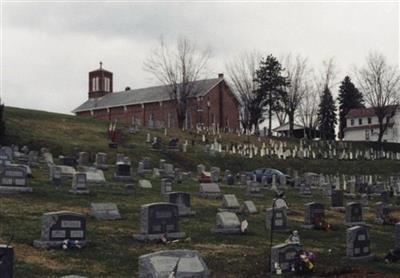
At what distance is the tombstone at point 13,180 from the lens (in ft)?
67.2

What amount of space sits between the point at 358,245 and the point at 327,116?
68643mm

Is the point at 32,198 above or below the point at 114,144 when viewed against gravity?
below

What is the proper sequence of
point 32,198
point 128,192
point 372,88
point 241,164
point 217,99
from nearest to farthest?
point 32,198
point 128,192
point 241,164
point 372,88
point 217,99

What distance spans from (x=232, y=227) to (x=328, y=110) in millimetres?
66677

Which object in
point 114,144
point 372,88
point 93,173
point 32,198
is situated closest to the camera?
point 32,198

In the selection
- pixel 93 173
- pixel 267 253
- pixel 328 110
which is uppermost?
pixel 328 110

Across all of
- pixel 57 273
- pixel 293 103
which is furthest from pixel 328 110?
pixel 57 273

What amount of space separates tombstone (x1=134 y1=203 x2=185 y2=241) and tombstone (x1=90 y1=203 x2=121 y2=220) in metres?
2.45

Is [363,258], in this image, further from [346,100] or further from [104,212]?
[346,100]

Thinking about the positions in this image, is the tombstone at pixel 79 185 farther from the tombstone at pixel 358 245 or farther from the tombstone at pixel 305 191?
the tombstone at pixel 305 191

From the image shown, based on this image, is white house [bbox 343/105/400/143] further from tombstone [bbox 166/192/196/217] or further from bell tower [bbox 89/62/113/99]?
tombstone [bbox 166/192/196/217]

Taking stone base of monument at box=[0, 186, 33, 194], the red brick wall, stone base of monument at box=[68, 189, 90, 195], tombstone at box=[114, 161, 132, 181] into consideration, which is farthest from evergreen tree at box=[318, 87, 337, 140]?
stone base of monument at box=[0, 186, 33, 194]

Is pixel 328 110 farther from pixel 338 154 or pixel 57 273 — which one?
pixel 57 273

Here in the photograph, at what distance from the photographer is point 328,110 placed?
81.0 m
